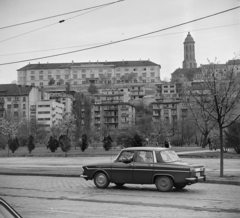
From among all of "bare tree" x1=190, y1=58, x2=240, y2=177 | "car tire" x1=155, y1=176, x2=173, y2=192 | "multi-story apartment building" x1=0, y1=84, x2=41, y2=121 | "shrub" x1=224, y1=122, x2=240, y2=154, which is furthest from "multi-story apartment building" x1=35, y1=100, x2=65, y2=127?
"car tire" x1=155, y1=176, x2=173, y2=192

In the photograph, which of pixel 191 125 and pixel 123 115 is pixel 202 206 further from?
pixel 123 115

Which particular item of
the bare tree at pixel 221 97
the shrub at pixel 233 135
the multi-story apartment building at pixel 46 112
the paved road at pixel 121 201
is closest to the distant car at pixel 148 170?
the paved road at pixel 121 201

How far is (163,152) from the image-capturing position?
594 inches

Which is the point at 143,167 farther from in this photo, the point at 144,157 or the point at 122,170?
the point at 122,170

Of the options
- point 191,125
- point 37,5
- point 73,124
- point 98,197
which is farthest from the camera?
point 73,124

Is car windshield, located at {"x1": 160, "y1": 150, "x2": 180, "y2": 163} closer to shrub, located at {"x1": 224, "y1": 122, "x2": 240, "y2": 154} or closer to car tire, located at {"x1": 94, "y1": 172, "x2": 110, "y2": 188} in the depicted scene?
car tire, located at {"x1": 94, "y1": 172, "x2": 110, "y2": 188}

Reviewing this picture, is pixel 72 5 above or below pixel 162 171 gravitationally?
above

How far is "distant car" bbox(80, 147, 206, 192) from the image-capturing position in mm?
14289

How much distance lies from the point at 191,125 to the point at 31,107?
271 feet


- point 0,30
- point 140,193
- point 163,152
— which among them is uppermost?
point 0,30

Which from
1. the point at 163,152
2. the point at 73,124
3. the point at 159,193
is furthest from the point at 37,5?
the point at 73,124

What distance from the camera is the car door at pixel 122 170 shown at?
15.0m

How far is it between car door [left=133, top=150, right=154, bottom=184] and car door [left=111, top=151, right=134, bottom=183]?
0.58ft

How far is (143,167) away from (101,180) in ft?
5.64
